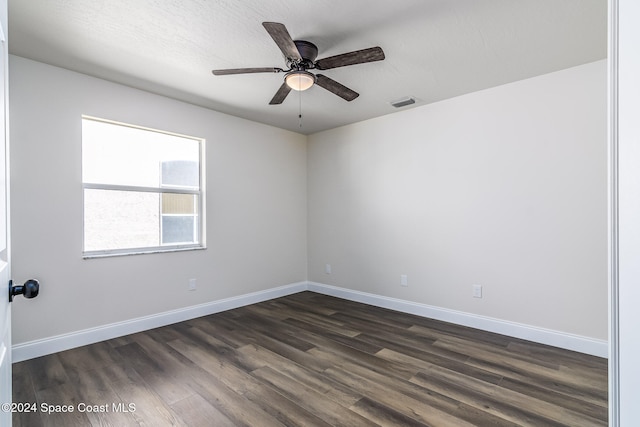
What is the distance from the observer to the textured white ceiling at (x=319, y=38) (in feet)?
6.55

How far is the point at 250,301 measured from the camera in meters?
4.23

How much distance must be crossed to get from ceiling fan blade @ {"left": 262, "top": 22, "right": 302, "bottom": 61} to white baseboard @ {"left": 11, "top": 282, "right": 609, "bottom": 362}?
9.83ft

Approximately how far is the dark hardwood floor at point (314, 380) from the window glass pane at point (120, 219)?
96 cm

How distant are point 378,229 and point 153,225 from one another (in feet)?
9.03

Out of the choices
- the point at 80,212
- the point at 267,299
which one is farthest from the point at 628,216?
the point at 267,299

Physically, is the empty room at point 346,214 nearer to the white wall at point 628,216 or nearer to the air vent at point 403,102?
the air vent at point 403,102

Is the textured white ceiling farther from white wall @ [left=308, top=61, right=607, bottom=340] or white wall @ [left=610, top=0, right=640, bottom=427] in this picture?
white wall @ [left=610, top=0, right=640, bottom=427]

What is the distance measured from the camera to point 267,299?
14.6 ft

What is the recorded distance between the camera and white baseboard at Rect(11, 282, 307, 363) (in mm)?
2605

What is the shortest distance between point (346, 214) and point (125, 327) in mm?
2977

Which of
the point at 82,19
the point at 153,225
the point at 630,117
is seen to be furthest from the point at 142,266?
the point at 630,117

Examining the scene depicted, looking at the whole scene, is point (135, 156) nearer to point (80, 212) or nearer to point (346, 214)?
point (80, 212)

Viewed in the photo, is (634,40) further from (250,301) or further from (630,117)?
(250,301)

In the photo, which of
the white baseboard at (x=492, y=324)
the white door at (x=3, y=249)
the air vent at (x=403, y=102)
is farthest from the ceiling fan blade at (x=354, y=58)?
the white baseboard at (x=492, y=324)
